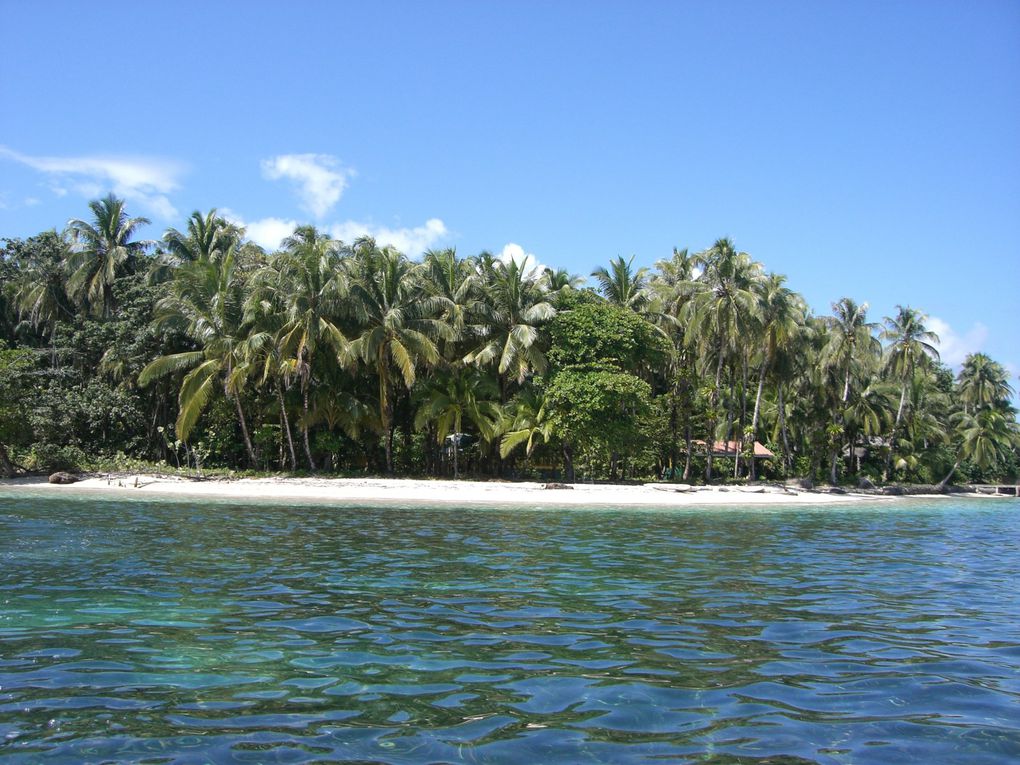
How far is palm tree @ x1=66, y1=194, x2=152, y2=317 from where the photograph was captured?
43188mm

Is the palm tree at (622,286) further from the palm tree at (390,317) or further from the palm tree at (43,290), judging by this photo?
the palm tree at (43,290)

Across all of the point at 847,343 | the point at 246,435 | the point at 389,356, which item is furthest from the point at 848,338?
the point at 246,435

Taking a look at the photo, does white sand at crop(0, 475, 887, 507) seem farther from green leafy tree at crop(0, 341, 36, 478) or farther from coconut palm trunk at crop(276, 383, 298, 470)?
coconut palm trunk at crop(276, 383, 298, 470)

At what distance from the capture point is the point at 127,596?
10.2m

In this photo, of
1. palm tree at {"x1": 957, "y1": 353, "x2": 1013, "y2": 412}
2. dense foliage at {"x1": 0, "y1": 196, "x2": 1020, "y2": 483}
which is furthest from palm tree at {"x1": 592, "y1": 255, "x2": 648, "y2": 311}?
palm tree at {"x1": 957, "y1": 353, "x2": 1013, "y2": 412}

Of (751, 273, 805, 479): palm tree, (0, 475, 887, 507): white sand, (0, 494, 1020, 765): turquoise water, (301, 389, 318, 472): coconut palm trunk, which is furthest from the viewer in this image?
(751, 273, 805, 479): palm tree

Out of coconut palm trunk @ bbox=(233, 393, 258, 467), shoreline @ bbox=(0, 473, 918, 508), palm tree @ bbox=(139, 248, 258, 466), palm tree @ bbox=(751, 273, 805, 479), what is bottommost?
shoreline @ bbox=(0, 473, 918, 508)

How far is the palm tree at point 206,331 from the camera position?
34906 mm

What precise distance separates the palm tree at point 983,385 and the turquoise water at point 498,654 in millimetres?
52630

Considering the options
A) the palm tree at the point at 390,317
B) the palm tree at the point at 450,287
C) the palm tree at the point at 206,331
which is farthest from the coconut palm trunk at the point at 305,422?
the palm tree at the point at 450,287

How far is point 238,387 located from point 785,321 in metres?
27.4

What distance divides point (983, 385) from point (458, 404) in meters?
46.1

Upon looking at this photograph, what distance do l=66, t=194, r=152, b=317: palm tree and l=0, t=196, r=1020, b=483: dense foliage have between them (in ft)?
0.38

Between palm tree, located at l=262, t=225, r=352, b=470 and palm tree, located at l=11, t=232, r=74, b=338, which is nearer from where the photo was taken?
palm tree, located at l=262, t=225, r=352, b=470
